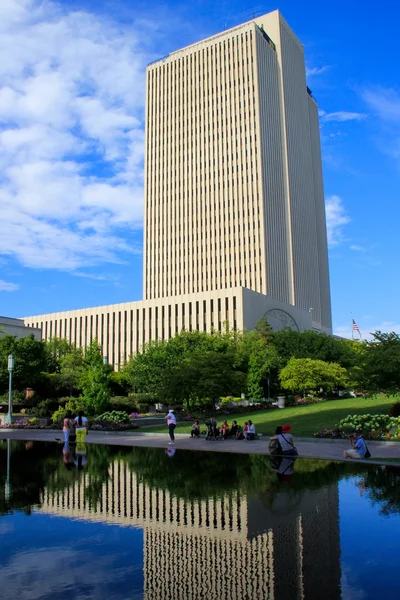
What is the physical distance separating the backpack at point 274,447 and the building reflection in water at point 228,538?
540cm

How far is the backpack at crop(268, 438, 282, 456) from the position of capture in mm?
18019

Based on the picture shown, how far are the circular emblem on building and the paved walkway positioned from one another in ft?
193

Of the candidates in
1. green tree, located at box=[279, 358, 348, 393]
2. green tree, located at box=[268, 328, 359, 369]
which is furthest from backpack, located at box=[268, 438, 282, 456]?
green tree, located at box=[268, 328, 359, 369]

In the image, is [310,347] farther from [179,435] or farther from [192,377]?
[179,435]

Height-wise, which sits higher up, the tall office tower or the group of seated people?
the tall office tower

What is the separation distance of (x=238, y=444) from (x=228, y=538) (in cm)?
1526

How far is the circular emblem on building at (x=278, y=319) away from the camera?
3450 inches

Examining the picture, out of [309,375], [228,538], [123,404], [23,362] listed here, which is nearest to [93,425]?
[123,404]

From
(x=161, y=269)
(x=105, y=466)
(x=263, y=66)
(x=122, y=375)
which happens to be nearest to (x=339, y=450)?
(x=105, y=466)

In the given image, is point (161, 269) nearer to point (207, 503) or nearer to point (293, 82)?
point (293, 82)

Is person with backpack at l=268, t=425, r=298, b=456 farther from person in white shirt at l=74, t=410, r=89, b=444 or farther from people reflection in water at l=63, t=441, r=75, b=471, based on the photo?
person in white shirt at l=74, t=410, r=89, b=444

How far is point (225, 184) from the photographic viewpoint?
11038cm

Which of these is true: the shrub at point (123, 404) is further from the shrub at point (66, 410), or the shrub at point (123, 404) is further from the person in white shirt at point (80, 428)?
the person in white shirt at point (80, 428)

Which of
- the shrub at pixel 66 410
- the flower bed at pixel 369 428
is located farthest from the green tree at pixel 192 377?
the flower bed at pixel 369 428
